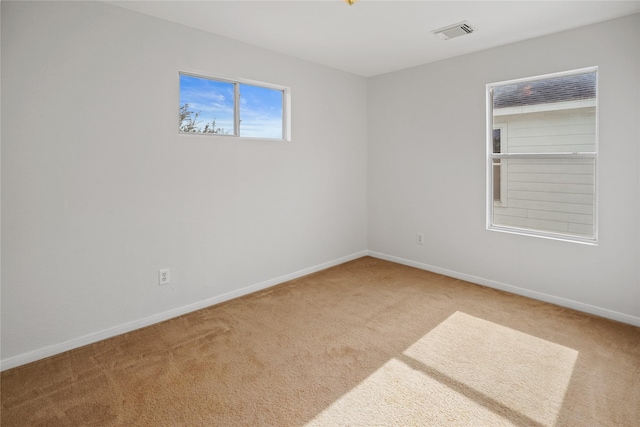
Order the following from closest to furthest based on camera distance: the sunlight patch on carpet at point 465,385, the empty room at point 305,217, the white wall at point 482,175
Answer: the sunlight patch on carpet at point 465,385 < the empty room at point 305,217 < the white wall at point 482,175

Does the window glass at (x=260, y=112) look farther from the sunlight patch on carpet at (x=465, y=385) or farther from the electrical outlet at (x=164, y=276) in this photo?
the sunlight patch on carpet at (x=465, y=385)

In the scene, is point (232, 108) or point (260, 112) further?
point (260, 112)

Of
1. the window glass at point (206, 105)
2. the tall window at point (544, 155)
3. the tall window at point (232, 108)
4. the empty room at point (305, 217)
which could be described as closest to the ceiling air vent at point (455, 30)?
the empty room at point (305, 217)

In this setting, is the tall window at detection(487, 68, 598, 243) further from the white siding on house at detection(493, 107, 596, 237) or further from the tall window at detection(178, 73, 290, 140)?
the tall window at detection(178, 73, 290, 140)

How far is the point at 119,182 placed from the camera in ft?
8.75

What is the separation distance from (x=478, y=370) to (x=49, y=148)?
3.23 m

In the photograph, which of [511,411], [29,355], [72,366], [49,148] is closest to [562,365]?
[511,411]

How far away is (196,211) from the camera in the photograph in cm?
312

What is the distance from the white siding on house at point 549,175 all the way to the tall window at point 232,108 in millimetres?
2377

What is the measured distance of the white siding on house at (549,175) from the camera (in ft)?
10.3

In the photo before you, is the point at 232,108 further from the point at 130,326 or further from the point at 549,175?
the point at 549,175

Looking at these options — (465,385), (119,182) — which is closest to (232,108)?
(119,182)

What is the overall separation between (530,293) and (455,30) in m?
2.62

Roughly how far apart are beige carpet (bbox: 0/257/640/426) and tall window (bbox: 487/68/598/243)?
→ 0.87m
